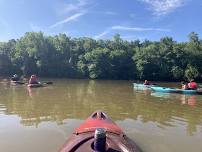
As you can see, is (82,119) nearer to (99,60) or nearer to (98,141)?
(98,141)

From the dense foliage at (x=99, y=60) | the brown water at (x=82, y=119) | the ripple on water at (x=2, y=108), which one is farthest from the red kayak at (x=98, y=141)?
the dense foliage at (x=99, y=60)

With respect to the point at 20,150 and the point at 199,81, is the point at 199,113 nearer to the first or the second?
the point at 20,150

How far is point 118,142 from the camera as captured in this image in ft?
24.8

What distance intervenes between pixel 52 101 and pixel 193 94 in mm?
13030

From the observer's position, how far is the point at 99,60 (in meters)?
60.0

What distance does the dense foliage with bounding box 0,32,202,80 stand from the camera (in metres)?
58.7

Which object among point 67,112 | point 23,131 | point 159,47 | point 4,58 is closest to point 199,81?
point 159,47

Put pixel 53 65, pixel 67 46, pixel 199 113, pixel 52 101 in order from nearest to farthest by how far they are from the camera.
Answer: pixel 199 113
pixel 52 101
pixel 53 65
pixel 67 46

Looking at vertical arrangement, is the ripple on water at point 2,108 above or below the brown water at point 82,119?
above

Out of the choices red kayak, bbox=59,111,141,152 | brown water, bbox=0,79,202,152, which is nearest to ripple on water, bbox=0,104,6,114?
brown water, bbox=0,79,202,152

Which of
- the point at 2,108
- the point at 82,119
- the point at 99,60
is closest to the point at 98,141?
the point at 82,119

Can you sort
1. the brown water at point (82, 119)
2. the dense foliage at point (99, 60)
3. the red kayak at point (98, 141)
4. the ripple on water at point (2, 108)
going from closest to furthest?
the red kayak at point (98, 141)
the brown water at point (82, 119)
the ripple on water at point (2, 108)
the dense foliage at point (99, 60)

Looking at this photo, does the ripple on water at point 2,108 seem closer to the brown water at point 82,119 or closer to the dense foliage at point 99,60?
the brown water at point 82,119

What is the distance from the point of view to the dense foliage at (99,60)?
2312 inches
